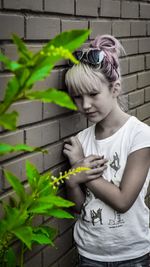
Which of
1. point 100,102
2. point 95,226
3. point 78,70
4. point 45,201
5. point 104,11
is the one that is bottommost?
point 95,226

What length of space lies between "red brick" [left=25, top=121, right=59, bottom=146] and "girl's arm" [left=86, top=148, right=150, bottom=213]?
1.11ft

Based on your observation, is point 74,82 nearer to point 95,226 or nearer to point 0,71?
point 0,71

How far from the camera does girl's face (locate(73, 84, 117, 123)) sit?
2.33 m

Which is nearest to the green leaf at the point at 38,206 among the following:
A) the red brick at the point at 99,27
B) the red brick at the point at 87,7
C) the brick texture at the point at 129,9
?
the red brick at the point at 87,7

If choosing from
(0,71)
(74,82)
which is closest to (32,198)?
(0,71)

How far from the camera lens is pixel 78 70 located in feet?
7.66

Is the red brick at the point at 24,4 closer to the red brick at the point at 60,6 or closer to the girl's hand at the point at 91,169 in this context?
the red brick at the point at 60,6

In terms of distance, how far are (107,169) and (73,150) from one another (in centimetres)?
22

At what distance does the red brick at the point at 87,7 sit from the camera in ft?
8.66

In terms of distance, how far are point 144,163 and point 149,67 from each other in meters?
1.83

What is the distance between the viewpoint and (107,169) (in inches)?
96.7

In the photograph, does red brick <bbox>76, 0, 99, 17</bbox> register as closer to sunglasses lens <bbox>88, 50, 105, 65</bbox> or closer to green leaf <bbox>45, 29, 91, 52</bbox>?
sunglasses lens <bbox>88, 50, 105, 65</bbox>

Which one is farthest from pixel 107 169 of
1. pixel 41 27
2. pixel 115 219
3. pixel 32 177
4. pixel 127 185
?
pixel 32 177

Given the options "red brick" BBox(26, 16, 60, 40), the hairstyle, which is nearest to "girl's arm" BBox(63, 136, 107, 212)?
the hairstyle
